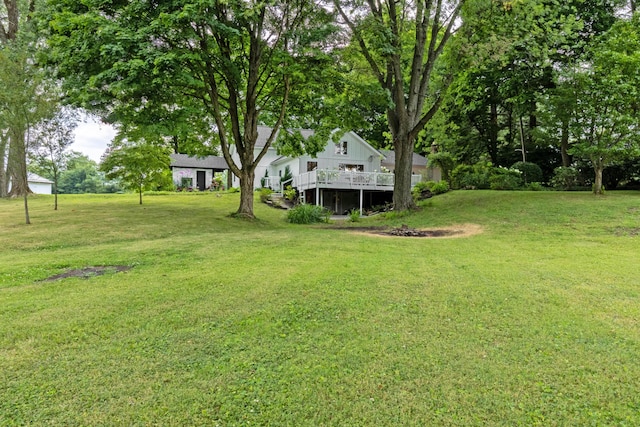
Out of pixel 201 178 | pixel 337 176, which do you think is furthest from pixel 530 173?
pixel 201 178

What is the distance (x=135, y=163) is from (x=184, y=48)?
8354 millimetres

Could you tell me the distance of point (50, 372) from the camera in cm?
304

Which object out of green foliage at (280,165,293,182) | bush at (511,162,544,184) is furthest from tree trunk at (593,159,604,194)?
green foliage at (280,165,293,182)

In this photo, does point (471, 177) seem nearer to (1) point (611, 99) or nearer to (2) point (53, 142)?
(1) point (611, 99)

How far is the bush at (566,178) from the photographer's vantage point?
19.4 m

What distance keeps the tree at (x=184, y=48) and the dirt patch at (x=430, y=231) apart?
5.46 meters

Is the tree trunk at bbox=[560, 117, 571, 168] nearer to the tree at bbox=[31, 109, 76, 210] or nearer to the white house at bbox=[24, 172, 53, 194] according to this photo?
the tree at bbox=[31, 109, 76, 210]

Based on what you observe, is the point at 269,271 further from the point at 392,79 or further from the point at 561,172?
the point at 561,172

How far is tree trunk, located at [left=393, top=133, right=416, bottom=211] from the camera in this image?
16328 mm

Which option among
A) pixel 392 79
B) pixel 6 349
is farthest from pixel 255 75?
pixel 6 349

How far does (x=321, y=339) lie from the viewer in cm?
371

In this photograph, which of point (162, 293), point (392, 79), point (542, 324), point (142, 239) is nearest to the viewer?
point (542, 324)

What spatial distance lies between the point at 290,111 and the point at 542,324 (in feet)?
49.5

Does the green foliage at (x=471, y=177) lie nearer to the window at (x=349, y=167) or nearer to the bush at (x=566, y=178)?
the bush at (x=566, y=178)
